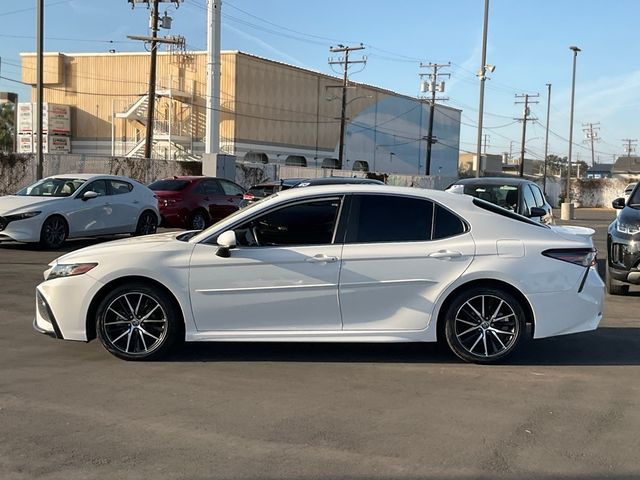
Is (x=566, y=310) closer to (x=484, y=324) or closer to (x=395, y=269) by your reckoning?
(x=484, y=324)

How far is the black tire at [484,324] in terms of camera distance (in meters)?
5.88

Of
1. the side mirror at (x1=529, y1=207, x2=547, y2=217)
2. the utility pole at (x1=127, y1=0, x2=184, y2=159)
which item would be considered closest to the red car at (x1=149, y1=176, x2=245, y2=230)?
the side mirror at (x1=529, y1=207, x2=547, y2=217)

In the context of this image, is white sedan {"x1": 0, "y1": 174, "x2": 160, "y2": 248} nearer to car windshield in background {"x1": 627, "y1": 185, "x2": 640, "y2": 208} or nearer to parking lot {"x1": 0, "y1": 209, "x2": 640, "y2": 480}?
parking lot {"x1": 0, "y1": 209, "x2": 640, "y2": 480}

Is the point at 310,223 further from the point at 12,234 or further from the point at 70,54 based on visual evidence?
the point at 70,54

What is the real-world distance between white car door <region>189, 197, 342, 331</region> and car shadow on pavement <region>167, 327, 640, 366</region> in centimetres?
46

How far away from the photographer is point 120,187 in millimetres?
15031

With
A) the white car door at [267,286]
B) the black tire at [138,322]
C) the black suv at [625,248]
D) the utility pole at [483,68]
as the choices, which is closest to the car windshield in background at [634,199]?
the black suv at [625,248]

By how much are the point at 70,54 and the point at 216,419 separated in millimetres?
68209

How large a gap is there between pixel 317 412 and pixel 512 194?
8.25m

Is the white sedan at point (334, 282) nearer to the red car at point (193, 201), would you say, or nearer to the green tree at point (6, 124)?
the red car at point (193, 201)

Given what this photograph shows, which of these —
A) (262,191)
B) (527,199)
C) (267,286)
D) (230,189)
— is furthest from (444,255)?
(230,189)

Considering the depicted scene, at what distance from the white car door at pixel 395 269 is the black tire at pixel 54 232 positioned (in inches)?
362

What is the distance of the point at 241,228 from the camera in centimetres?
598

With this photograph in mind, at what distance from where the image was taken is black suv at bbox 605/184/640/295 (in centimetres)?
898
